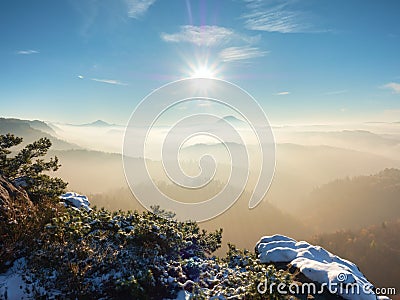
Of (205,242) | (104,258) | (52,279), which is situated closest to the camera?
(52,279)

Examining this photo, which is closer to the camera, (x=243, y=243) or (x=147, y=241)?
(x=147, y=241)

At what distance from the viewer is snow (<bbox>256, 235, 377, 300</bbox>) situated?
26.2ft

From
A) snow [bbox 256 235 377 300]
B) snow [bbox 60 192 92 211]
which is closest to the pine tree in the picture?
snow [bbox 60 192 92 211]

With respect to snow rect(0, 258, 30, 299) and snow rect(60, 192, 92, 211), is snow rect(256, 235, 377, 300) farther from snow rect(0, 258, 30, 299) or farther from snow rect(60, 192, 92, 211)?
Answer: snow rect(60, 192, 92, 211)

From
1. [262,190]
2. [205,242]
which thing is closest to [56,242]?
[205,242]

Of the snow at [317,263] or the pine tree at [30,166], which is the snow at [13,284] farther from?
the snow at [317,263]

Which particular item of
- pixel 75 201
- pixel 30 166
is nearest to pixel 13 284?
pixel 75 201

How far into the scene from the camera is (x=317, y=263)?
29.2ft

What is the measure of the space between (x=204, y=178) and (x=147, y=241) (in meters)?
4.51

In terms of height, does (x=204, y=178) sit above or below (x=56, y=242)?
above

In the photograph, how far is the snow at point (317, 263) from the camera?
799 centimetres

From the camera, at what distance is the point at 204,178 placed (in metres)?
12.8

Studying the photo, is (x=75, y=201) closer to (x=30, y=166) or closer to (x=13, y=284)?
(x=30, y=166)

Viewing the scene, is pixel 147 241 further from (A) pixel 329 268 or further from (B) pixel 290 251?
(A) pixel 329 268
